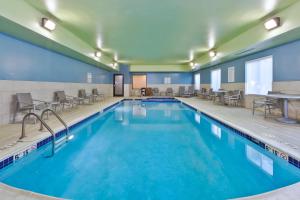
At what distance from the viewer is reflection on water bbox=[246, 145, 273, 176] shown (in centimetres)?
294

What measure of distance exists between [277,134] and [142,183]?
2634 millimetres

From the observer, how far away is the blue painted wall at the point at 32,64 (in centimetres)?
482

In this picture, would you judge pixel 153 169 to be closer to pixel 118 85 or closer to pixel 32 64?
pixel 32 64

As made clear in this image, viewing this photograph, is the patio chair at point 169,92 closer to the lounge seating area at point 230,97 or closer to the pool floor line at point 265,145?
the lounge seating area at point 230,97

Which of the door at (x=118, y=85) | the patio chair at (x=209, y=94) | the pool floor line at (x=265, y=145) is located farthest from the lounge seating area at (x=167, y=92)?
the pool floor line at (x=265, y=145)

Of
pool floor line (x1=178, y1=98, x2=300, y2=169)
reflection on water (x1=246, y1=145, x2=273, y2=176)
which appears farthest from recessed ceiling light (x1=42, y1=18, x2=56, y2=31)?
reflection on water (x1=246, y1=145, x2=273, y2=176)

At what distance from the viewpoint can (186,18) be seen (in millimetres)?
5242

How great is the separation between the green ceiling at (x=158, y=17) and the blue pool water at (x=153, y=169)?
266cm


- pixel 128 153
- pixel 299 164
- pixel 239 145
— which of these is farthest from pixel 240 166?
pixel 128 153

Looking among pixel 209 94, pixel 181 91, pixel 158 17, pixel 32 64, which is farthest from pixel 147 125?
pixel 181 91

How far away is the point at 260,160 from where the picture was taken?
323 cm

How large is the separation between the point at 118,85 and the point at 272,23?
13024 mm

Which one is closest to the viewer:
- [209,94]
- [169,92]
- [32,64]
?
[32,64]

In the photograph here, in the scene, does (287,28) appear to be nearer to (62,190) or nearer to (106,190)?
(106,190)
